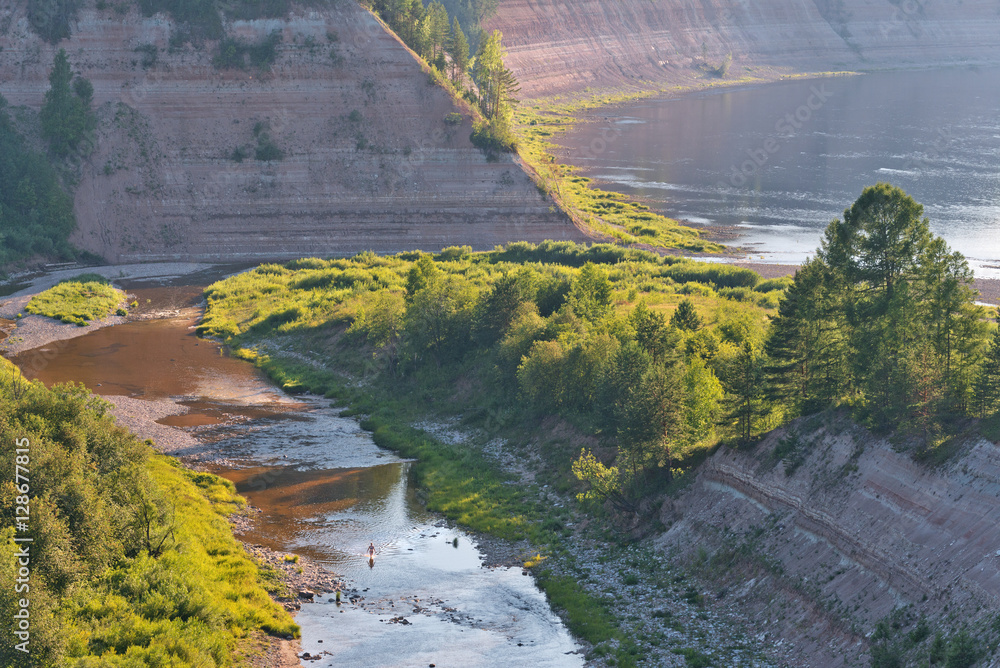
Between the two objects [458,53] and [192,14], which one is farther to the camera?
[458,53]

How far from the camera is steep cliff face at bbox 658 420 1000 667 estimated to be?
30347 millimetres

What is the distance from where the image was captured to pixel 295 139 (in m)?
104

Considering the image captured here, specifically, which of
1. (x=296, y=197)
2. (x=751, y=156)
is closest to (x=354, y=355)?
(x=296, y=197)

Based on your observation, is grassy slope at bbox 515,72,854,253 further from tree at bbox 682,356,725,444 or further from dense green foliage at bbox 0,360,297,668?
dense green foliage at bbox 0,360,297,668

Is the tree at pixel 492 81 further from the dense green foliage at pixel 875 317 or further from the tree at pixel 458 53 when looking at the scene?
the dense green foliage at pixel 875 317

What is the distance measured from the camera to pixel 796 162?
145000 millimetres

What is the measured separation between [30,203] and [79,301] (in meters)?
20.2

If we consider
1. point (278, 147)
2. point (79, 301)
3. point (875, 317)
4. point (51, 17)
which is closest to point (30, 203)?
point (79, 301)

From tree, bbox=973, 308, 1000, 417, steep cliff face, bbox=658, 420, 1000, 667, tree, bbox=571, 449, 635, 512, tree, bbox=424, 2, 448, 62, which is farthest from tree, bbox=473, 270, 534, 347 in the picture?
tree, bbox=424, 2, 448, 62

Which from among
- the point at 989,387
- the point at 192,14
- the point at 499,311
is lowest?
the point at 499,311

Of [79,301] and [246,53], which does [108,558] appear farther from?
[246,53]

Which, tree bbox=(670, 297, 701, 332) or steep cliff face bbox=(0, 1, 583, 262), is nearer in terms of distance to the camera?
tree bbox=(670, 297, 701, 332)

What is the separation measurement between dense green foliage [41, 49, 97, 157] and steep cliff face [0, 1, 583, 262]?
1.90 meters

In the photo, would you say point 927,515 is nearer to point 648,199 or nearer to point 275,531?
point 275,531
